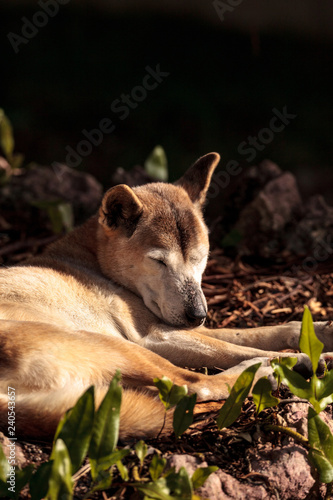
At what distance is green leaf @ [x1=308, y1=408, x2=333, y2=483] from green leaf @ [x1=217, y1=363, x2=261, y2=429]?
340mm

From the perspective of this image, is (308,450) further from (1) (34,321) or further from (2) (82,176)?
(2) (82,176)

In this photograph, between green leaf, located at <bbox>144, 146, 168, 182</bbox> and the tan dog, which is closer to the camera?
the tan dog

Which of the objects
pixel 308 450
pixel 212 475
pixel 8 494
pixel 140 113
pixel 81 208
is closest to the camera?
pixel 8 494

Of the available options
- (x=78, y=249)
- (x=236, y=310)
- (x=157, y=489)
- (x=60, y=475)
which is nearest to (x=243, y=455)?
(x=157, y=489)

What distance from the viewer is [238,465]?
275cm

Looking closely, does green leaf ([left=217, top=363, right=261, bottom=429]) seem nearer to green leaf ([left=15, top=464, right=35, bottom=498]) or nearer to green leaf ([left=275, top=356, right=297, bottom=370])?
green leaf ([left=275, top=356, right=297, bottom=370])

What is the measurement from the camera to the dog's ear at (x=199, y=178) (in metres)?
4.71

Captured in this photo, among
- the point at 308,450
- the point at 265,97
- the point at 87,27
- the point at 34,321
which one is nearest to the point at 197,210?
the point at 34,321

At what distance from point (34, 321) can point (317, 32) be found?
25.6ft

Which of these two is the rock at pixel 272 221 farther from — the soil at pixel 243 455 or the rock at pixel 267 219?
the soil at pixel 243 455

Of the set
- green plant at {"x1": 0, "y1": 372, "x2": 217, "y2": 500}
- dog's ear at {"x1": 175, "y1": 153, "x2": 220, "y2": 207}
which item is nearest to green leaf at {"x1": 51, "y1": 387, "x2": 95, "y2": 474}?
green plant at {"x1": 0, "y1": 372, "x2": 217, "y2": 500}

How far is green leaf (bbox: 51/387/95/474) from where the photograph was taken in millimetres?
2320

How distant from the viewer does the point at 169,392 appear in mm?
2732

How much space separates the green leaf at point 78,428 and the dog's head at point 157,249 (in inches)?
61.5
